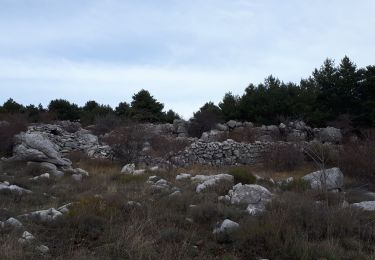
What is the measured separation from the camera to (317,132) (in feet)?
84.4

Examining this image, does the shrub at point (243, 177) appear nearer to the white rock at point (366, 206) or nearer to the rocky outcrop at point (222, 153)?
the white rock at point (366, 206)

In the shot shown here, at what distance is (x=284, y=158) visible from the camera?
17.4 metres

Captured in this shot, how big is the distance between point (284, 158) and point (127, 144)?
590 centimetres

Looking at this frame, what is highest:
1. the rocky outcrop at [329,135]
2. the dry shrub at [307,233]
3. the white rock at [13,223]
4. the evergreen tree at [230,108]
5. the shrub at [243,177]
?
the evergreen tree at [230,108]

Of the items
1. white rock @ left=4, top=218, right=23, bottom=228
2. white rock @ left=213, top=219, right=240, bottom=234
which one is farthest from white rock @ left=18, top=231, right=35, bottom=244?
white rock @ left=213, top=219, right=240, bottom=234

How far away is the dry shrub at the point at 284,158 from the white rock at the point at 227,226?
35.4 feet

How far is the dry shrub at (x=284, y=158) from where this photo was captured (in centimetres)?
1722

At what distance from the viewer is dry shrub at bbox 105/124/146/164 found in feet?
56.1

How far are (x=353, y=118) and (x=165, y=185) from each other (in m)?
20.5

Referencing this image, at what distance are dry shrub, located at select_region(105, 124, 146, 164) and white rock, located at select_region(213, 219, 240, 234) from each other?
10.5 meters

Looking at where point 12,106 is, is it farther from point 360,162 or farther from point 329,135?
point 360,162

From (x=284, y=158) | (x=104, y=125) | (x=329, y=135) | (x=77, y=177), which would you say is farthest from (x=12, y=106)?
(x=77, y=177)

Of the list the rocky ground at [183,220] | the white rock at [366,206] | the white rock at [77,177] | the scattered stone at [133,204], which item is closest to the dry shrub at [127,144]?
the white rock at [77,177]

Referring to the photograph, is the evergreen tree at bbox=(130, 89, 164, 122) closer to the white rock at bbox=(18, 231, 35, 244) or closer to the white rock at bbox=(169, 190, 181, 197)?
the white rock at bbox=(169, 190, 181, 197)
